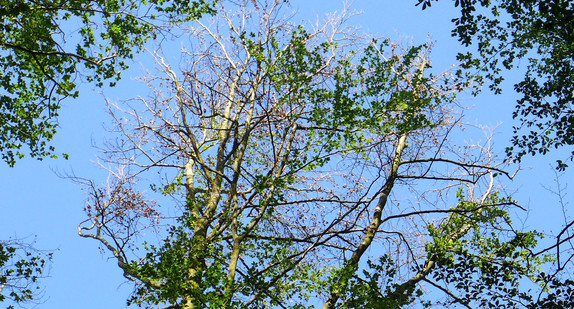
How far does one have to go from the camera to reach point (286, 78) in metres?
13.5

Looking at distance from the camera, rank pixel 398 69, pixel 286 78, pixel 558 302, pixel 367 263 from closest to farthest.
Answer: pixel 558 302 → pixel 367 263 → pixel 286 78 → pixel 398 69

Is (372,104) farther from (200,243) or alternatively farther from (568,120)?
(200,243)

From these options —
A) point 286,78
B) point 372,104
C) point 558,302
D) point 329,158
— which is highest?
point 286,78

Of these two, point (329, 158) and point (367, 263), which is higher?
point (329, 158)

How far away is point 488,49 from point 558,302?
5451 mm

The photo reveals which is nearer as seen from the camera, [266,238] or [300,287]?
[300,287]

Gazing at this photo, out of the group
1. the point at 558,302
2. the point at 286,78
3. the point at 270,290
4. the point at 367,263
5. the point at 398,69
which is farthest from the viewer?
the point at 398,69

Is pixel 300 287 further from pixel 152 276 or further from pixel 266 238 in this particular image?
pixel 152 276

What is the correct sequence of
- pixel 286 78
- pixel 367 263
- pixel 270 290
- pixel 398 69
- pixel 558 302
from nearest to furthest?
pixel 558 302 < pixel 367 263 < pixel 270 290 < pixel 286 78 < pixel 398 69

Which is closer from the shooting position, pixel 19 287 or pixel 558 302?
pixel 558 302

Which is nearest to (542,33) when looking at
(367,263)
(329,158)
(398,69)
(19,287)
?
(398,69)

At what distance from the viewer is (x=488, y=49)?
1266 cm

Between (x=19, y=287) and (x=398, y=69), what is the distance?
9594 mm

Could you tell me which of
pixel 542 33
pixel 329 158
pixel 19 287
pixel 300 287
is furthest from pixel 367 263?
pixel 19 287
